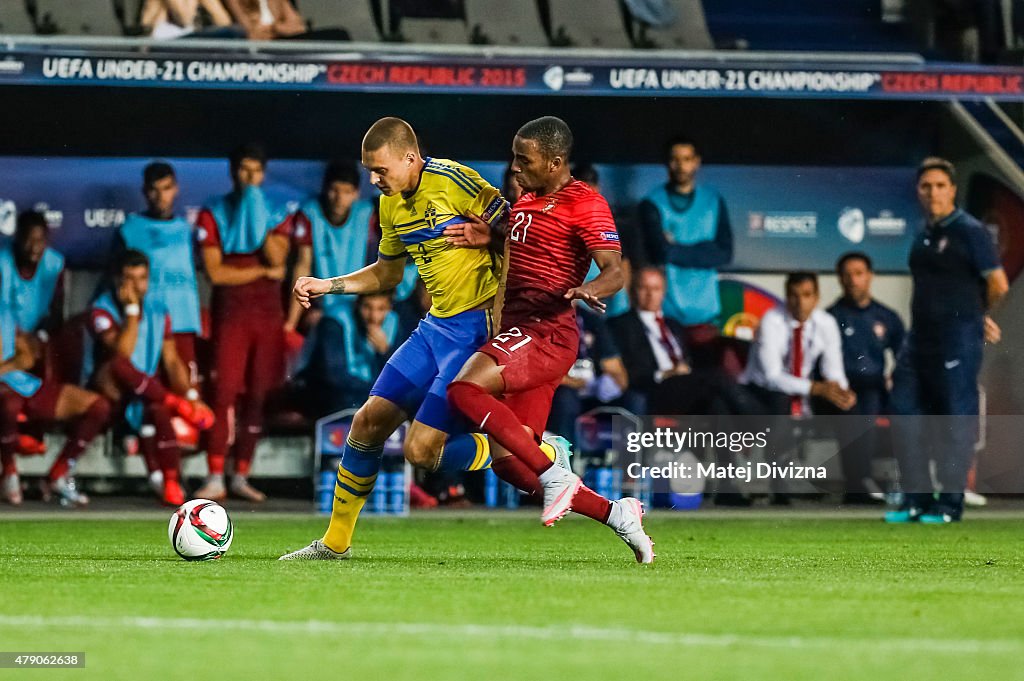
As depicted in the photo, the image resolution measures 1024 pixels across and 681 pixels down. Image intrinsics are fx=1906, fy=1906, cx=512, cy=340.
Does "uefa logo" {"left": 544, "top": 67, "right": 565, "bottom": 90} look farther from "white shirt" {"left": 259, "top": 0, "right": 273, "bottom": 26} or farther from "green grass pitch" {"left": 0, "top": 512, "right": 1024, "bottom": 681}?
"green grass pitch" {"left": 0, "top": 512, "right": 1024, "bottom": 681}

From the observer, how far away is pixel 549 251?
805cm

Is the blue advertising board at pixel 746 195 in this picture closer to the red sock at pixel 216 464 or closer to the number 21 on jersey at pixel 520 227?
the red sock at pixel 216 464

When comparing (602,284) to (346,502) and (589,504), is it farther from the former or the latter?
(346,502)

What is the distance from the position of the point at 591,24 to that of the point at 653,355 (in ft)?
8.49

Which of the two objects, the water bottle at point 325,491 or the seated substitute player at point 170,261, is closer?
the water bottle at point 325,491

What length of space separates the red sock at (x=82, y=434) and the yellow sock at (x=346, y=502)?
497cm

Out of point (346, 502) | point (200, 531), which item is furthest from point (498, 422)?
point (200, 531)

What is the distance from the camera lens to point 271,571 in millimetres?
7613

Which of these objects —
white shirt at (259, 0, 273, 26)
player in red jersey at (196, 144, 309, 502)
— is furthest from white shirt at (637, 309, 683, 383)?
white shirt at (259, 0, 273, 26)

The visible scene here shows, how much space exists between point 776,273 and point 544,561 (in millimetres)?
6245

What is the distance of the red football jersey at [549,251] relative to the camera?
26.4ft

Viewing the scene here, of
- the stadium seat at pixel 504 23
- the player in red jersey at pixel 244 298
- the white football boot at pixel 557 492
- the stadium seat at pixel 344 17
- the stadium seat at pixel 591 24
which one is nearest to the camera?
the white football boot at pixel 557 492

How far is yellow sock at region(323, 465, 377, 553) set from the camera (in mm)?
8258

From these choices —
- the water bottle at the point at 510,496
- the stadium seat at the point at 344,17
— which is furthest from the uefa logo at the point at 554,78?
the water bottle at the point at 510,496
